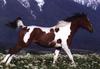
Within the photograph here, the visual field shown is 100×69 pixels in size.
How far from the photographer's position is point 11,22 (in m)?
27.9


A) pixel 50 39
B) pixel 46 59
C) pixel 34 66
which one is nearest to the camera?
pixel 34 66

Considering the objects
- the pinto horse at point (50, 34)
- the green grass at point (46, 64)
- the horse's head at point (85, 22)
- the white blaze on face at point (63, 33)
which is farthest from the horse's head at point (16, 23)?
the horse's head at point (85, 22)

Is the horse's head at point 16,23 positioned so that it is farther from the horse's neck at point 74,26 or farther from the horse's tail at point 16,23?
the horse's neck at point 74,26

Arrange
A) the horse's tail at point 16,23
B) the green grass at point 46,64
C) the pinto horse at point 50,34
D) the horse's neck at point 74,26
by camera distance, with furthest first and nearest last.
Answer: the horse's neck at point 74,26 < the horse's tail at point 16,23 < the pinto horse at point 50,34 < the green grass at point 46,64

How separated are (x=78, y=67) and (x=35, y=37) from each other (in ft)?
8.64

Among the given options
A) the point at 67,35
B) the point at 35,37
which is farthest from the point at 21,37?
the point at 67,35

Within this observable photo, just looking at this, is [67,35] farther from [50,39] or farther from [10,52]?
[10,52]

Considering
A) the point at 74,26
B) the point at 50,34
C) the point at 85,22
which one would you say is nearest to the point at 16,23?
the point at 50,34

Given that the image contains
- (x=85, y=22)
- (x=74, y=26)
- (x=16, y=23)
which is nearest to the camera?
(x=16, y=23)

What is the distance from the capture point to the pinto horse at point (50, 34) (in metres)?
27.5

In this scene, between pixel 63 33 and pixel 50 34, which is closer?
pixel 50 34

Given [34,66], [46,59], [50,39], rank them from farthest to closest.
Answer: [46,59], [50,39], [34,66]

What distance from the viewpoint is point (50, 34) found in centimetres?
2827

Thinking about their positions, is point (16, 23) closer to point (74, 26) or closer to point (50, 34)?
point (50, 34)
